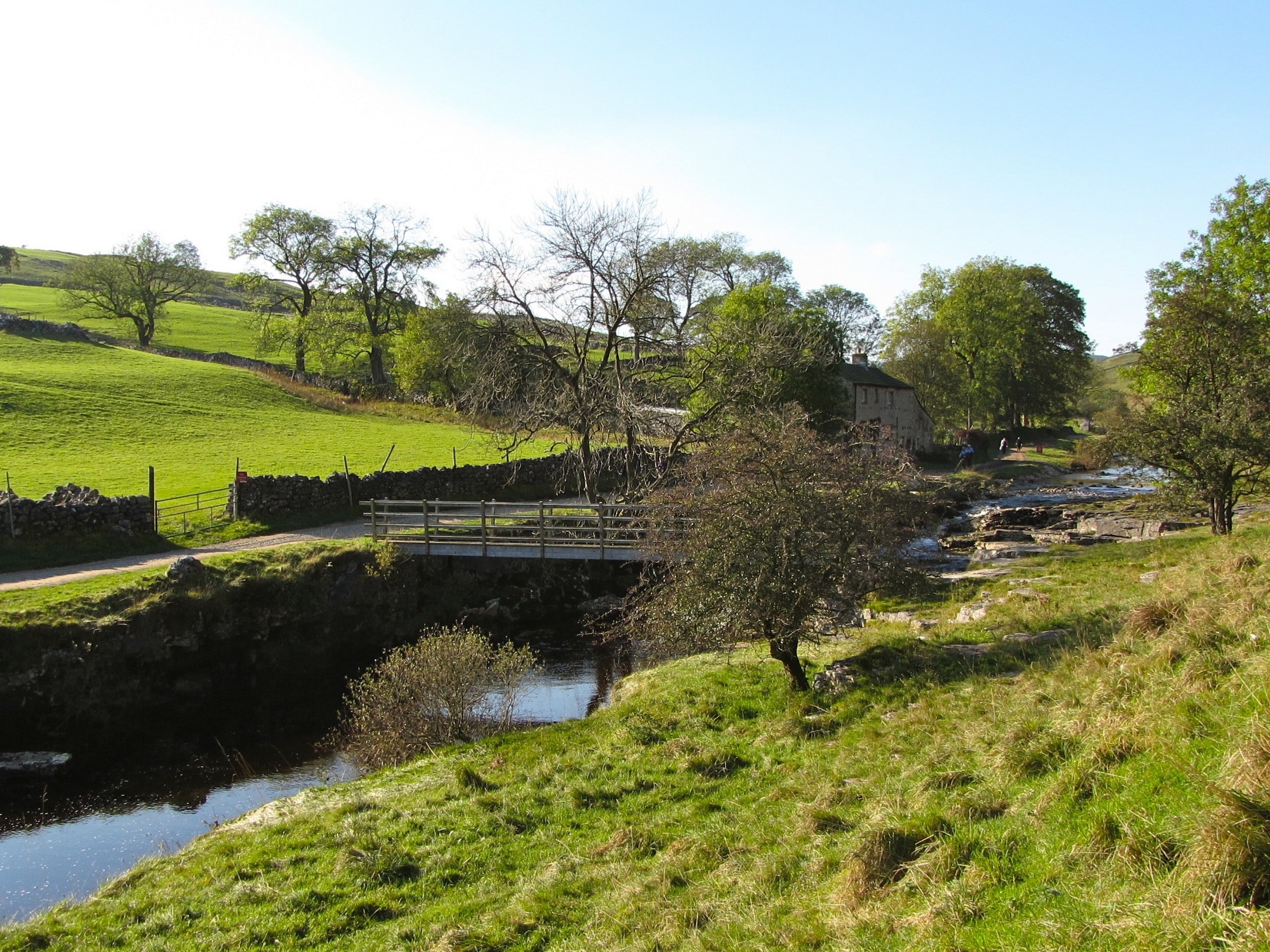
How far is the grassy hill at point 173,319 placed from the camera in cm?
6875

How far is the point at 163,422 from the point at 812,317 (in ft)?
106

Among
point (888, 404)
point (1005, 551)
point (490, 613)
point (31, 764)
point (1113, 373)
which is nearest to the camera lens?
point (31, 764)

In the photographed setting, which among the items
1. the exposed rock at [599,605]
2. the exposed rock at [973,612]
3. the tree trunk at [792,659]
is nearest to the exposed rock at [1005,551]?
the exposed rock at [973,612]

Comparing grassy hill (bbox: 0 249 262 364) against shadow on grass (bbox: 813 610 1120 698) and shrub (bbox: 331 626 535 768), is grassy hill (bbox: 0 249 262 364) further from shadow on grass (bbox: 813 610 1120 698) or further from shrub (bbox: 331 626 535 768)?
shadow on grass (bbox: 813 610 1120 698)

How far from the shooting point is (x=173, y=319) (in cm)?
8212

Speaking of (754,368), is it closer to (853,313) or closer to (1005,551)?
(1005,551)

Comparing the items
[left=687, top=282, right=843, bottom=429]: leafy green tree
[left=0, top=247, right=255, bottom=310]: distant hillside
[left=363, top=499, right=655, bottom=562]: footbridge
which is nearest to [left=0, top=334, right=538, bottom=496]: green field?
[left=363, top=499, right=655, bottom=562]: footbridge

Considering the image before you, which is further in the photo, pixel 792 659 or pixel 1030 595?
pixel 1030 595

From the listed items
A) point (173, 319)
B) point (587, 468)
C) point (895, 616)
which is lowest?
point (895, 616)

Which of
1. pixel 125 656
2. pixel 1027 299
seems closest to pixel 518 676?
pixel 125 656

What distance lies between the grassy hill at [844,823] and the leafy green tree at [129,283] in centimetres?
6512

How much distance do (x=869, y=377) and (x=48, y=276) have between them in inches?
3520

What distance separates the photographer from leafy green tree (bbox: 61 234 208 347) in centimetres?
6525

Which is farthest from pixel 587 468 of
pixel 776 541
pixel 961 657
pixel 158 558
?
pixel 961 657
